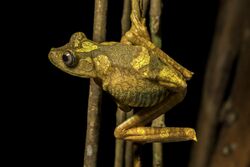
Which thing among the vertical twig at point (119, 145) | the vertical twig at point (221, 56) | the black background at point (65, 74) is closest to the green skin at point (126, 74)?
the vertical twig at point (119, 145)

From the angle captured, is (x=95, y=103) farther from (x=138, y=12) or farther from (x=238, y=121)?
(x=238, y=121)

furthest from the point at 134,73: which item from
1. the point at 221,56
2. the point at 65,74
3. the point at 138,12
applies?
the point at 221,56

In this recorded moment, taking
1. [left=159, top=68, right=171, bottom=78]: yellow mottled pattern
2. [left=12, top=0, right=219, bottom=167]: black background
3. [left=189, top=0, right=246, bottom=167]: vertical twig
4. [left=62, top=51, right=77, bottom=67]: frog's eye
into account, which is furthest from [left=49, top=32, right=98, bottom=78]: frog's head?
[left=189, top=0, right=246, bottom=167]: vertical twig

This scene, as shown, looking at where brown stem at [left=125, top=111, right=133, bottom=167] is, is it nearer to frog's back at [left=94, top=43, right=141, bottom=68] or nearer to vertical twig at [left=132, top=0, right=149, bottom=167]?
vertical twig at [left=132, top=0, right=149, bottom=167]

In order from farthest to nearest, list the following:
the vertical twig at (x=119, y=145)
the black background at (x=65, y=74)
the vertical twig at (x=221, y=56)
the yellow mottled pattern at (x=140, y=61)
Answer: the vertical twig at (x=221, y=56)
the black background at (x=65, y=74)
the vertical twig at (x=119, y=145)
the yellow mottled pattern at (x=140, y=61)

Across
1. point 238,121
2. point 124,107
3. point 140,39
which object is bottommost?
point 238,121

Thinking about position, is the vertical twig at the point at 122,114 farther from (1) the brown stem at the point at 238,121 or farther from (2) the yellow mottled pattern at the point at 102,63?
(1) the brown stem at the point at 238,121
